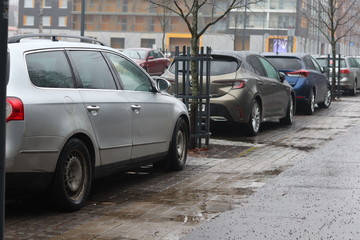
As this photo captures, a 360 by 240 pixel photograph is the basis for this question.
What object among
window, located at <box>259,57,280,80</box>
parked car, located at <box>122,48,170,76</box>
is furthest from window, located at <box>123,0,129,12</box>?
window, located at <box>259,57,280,80</box>

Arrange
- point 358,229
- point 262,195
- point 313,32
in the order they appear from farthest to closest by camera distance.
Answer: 1. point 313,32
2. point 262,195
3. point 358,229

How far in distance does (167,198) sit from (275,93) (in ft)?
26.4

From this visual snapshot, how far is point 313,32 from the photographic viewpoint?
98.6 meters

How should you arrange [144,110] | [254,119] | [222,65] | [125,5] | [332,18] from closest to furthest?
[144,110] → [222,65] → [254,119] → [332,18] → [125,5]

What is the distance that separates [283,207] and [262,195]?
0.67m

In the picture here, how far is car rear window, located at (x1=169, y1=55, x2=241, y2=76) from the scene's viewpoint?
46.1ft

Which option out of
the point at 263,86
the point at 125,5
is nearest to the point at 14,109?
the point at 263,86

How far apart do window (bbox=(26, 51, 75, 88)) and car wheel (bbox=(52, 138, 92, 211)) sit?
0.57m

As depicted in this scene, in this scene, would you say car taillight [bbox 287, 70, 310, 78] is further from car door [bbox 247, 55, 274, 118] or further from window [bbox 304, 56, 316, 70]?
car door [bbox 247, 55, 274, 118]

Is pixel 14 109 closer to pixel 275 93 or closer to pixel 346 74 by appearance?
pixel 275 93

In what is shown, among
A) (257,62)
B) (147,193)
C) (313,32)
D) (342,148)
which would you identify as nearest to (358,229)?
(147,193)

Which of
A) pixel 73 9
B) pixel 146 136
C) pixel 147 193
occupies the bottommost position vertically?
pixel 147 193

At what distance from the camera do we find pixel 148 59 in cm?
3938

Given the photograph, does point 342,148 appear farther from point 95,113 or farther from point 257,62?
point 95,113
